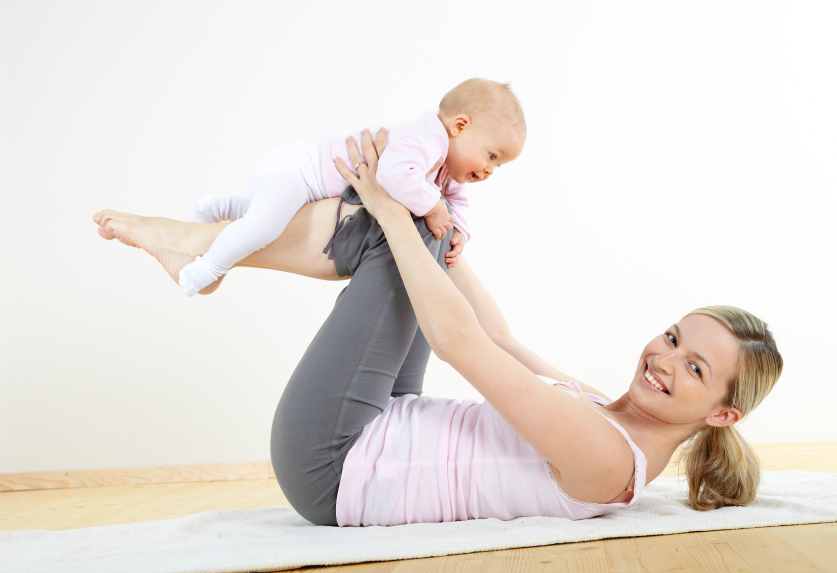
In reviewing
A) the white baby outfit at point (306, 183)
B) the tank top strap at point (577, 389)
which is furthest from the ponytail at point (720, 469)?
the white baby outfit at point (306, 183)

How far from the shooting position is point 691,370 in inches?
50.4

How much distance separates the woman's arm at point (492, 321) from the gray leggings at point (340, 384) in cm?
37

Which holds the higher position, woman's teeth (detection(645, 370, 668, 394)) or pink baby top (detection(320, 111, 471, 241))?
pink baby top (detection(320, 111, 471, 241))

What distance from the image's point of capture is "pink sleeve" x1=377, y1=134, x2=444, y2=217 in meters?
1.32

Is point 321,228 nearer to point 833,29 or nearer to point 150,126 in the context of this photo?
point 150,126

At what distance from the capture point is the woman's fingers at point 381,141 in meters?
1.46

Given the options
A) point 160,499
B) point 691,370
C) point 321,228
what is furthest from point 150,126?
point 691,370

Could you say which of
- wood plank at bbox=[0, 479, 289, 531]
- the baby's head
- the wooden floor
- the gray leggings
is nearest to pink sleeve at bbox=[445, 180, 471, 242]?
the baby's head

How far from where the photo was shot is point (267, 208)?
1428 mm

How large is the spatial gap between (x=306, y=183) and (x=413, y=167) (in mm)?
297

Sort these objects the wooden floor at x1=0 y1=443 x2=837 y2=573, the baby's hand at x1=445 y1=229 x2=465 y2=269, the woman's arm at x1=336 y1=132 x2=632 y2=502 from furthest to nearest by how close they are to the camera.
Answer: the baby's hand at x1=445 y1=229 x2=465 y2=269 < the woman's arm at x1=336 y1=132 x2=632 y2=502 < the wooden floor at x1=0 y1=443 x2=837 y2=573

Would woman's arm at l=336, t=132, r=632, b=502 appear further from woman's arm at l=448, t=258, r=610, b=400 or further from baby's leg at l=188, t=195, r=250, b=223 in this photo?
baby's leg at l=188, t=195, r=250, b=223

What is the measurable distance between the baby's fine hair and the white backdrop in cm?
146

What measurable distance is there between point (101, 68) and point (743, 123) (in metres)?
3.12
